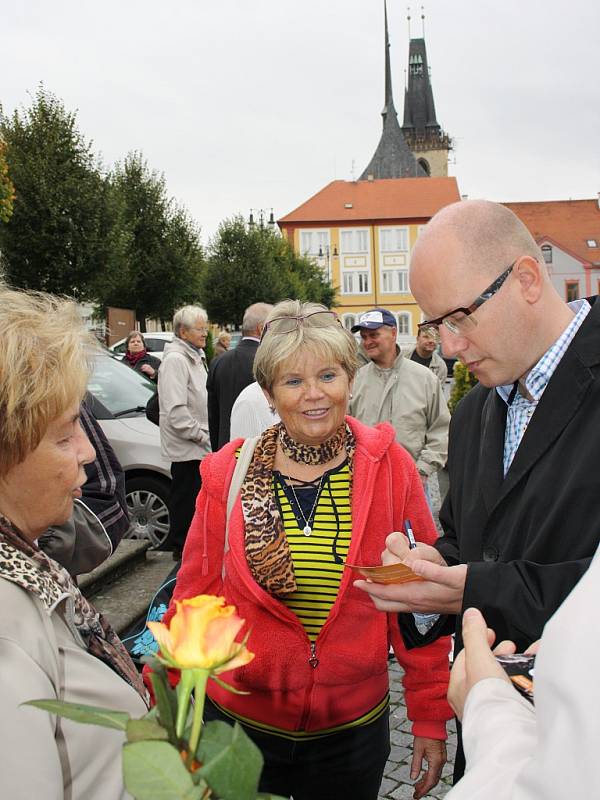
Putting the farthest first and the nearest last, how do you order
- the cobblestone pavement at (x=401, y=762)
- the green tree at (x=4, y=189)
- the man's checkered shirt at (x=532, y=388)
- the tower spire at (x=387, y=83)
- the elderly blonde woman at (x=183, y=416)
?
the tower spire at (x=387, y=83) → the green tree at (x=4, y=189) → the elderly blonde woman at (x=183, y=416) → the cobblestone pavement at (x=401, y=762) → the man's checkered shirt at (x=532, y=388)

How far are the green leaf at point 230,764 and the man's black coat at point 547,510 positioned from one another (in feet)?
3.92

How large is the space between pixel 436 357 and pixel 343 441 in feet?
18.7

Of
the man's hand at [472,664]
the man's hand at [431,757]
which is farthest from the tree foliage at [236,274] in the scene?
the man's hand at [472,664]

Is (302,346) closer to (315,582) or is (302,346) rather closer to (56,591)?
(315,582)

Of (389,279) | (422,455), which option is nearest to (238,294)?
(389,279)

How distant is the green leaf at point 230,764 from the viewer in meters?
0.85

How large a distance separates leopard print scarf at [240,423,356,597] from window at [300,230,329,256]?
65.0 metres

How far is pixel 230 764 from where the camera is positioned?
85 cm

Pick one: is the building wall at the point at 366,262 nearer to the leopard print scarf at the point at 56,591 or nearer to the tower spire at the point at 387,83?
the tower spire at the point at 387,83

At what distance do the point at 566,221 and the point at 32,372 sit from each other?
7733 cm

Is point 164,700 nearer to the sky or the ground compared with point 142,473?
nearer to the sky

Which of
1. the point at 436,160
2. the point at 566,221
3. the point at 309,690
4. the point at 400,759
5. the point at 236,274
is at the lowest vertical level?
the point at 400,759

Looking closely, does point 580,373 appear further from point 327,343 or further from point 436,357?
point 436,357

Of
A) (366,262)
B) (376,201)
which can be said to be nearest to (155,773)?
(366,262)
